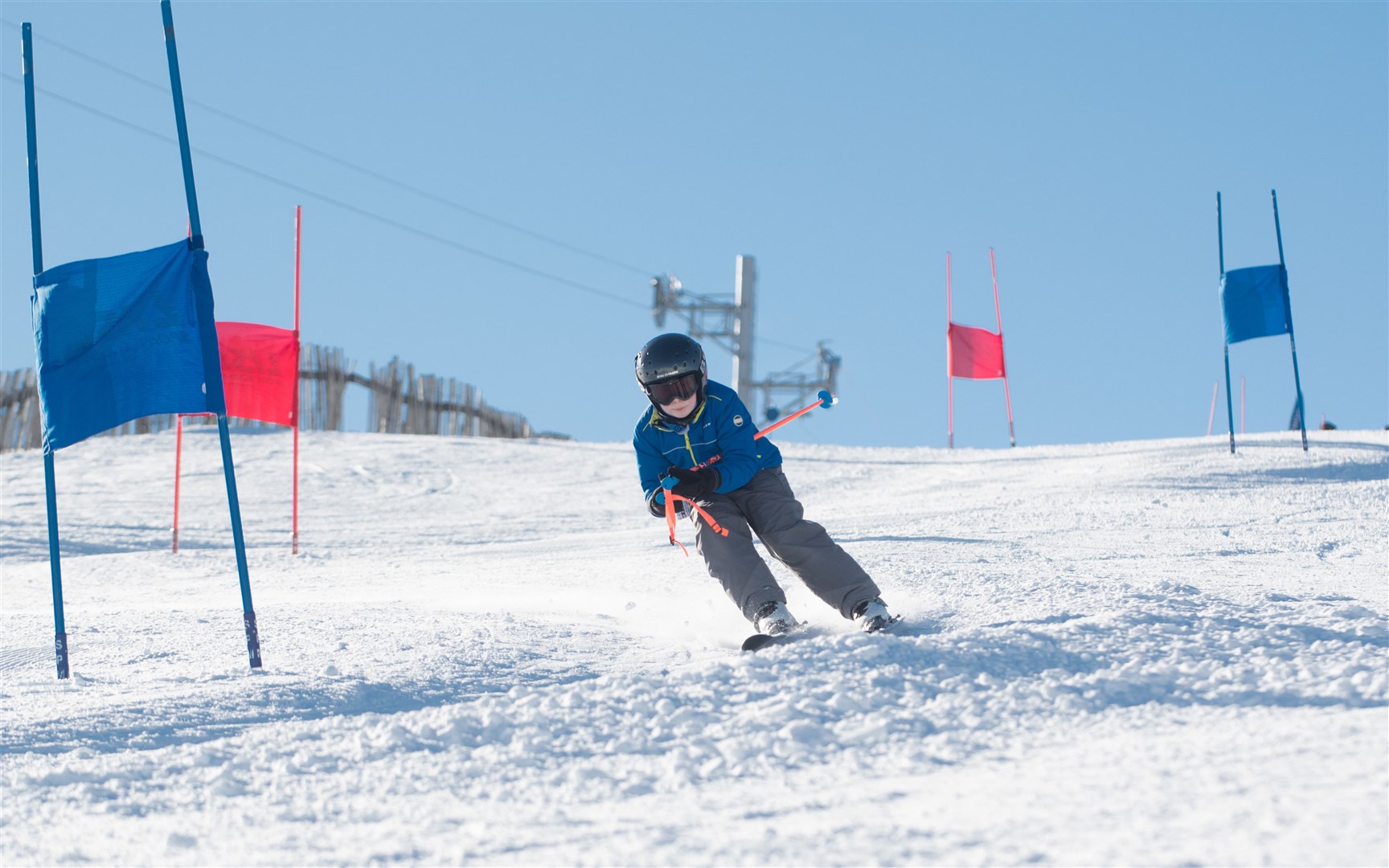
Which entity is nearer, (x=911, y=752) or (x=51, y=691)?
(x=911, y=752)

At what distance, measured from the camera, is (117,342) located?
13.7ft

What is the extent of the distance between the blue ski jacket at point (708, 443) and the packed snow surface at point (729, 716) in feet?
2.01

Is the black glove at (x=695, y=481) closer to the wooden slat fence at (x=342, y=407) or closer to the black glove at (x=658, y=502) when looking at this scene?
the black glove at (x=658, y=502)

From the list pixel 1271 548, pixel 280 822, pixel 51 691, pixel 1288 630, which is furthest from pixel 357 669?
pixel 1271 548

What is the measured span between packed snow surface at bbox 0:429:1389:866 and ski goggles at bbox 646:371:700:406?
2.88ft

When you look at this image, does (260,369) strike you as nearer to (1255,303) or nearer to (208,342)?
(208,342)

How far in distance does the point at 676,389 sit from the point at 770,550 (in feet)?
2.32

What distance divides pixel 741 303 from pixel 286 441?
944 cm

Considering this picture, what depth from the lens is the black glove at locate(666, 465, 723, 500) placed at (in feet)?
15.2

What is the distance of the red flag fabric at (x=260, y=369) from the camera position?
955cm

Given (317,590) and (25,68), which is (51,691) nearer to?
(25,68)

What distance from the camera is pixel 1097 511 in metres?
8.00

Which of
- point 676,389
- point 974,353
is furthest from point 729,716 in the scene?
point 974,353

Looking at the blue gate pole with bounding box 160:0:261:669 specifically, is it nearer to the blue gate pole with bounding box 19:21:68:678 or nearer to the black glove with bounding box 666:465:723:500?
the blue gate pole with bounding box 19:21:68:678
